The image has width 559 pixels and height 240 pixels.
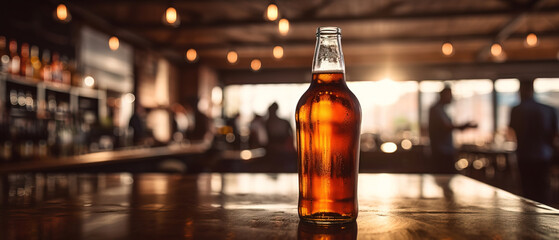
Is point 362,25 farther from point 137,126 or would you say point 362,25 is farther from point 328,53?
point 328,53

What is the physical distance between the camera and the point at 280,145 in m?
5.45

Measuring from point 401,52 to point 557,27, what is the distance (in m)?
3.39

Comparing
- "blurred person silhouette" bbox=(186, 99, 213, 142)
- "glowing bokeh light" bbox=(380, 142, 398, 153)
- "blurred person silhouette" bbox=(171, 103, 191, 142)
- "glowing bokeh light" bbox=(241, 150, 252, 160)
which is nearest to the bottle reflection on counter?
"glowing bokeh light" bbox=(241, 150, 252, 160)

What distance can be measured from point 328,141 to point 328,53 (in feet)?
0.43

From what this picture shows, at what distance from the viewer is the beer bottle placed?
669 mm

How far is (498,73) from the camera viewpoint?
38.2ft

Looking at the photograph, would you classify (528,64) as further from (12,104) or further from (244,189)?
(244,189)

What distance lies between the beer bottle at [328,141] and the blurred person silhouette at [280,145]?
468 centimetres

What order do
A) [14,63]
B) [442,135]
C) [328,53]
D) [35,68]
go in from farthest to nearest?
[442,135], [35,68], [14,63], [328,53]

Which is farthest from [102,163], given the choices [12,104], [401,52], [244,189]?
[401,52]

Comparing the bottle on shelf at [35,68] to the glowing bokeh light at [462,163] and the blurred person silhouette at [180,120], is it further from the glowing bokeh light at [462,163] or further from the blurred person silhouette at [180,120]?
the glowing bokeh light at [462,163]

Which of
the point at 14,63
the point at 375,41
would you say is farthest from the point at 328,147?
the point at 375,41

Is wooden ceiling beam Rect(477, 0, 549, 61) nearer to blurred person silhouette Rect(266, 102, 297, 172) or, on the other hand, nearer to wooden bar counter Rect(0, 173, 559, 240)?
blurred person silhouette Rect(266, 102, 297, 172)

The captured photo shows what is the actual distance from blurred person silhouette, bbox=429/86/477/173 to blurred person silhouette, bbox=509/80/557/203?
0.63m
